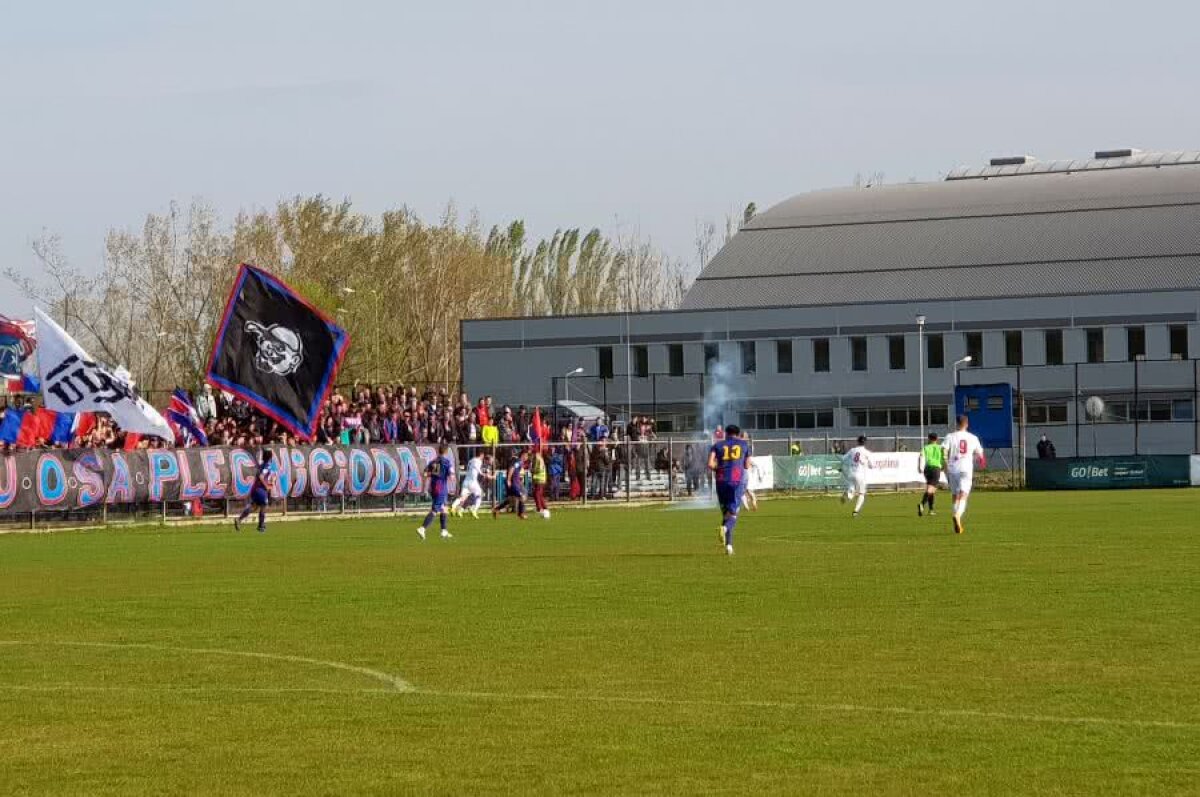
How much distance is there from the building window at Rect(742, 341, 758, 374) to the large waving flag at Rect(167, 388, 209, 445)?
6035 centimetres

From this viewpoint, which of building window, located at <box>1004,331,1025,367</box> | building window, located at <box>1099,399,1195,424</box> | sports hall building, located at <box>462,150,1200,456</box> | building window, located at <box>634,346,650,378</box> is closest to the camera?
building window, located at <box>1099,399,1195,424</box>

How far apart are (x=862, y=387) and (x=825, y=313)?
4614mm

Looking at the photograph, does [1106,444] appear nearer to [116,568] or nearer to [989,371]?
[989,371]

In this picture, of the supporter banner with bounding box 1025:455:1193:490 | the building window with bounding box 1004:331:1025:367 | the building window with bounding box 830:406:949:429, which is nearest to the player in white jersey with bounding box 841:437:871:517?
the supporter banner with bounding box 1025:455:1193:490

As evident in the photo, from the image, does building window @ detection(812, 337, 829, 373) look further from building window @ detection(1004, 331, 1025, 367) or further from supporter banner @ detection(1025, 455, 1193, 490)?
supporter banner @ detection(1025, 455, 1193, 490)

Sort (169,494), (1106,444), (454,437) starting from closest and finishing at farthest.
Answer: (169,494) < (454,437) < (1106,444)

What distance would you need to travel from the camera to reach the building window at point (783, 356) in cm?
11260

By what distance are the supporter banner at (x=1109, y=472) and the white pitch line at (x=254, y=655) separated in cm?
6214

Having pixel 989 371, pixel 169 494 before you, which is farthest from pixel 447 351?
pixel 169 494

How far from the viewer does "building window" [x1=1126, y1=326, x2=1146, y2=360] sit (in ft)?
344

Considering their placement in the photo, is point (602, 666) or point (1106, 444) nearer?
point (602, 666)

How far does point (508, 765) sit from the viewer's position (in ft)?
39.8

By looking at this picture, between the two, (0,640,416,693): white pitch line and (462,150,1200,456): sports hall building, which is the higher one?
(462,150,1200,456): sports hall building

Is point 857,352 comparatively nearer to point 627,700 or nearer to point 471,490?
point 471,490
